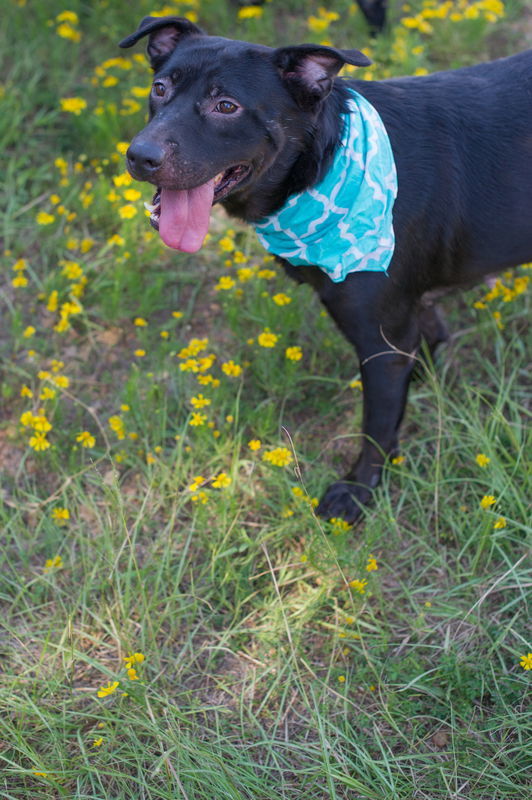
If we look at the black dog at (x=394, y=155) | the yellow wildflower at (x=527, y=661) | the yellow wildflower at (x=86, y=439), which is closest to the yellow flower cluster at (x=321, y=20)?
the black dog at (x=394, y=155)

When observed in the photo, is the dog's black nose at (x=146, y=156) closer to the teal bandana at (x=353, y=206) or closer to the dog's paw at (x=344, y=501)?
the teal bandana at (x=353, y=206)

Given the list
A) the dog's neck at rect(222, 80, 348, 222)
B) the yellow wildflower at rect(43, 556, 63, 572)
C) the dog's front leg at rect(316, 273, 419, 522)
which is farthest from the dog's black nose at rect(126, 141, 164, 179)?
the yellow wildflower at rect(43, 556, 63, 572)

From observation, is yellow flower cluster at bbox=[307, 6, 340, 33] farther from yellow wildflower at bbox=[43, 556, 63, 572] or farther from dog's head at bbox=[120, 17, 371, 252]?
yellow wildflower at bbox=[43, 556, 63, 572]

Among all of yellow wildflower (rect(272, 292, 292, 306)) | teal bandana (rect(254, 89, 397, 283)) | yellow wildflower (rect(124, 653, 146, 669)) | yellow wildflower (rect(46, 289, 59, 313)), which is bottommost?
yellow wildflower (rect(124, 653, 146, 669))

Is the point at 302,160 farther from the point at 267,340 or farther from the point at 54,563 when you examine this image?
the point at 54,563

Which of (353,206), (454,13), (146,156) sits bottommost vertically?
(353,206)

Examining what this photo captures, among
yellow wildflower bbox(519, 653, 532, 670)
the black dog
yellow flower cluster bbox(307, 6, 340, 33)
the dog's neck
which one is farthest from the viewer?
yellow flower cluster bbox(307, 6, 340, 33)

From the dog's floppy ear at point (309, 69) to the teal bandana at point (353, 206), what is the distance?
0.17m

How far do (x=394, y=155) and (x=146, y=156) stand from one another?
0.84 meters

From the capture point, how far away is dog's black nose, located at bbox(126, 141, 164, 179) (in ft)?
6.93

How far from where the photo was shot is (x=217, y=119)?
2223 mm

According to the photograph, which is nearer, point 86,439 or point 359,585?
point 359,585

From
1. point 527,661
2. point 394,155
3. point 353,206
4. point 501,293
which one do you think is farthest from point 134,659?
point 501,293

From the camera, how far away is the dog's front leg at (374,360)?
2518 mm
